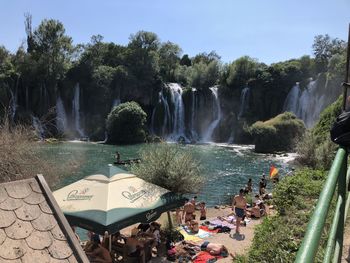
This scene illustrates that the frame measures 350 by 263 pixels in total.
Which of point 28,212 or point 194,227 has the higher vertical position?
point 28,212

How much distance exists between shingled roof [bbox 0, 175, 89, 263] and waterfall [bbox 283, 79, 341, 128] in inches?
1978

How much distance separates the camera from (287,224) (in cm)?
656

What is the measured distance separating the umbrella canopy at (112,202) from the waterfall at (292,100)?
4535 cm

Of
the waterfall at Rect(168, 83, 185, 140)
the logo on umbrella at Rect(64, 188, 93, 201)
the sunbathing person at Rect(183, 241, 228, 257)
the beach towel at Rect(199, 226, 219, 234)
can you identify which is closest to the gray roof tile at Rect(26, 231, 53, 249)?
the logo on umbrella at Rect(64, 188, 93, 201)

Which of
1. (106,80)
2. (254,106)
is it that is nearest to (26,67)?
(106,80)

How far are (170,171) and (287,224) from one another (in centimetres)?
730

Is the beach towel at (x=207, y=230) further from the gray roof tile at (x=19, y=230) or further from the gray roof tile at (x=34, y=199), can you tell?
the gray roof tile at (x=19, y=230)

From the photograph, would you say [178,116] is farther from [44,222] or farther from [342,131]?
[342,131]

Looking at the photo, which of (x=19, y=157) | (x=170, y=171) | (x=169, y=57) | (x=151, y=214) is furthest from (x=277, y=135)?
(x=151, y=214)

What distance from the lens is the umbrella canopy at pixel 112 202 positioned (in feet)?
28.6

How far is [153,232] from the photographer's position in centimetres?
1123

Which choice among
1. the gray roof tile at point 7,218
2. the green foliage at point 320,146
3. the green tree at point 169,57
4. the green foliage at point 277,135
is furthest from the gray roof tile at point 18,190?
the green tree at point 169,57

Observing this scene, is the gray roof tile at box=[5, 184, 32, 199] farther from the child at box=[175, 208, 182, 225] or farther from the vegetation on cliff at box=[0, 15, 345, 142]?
the vegetation on cliff at box=[0, 15, 345, 142]

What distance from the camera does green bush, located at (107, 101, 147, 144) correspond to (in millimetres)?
53938
